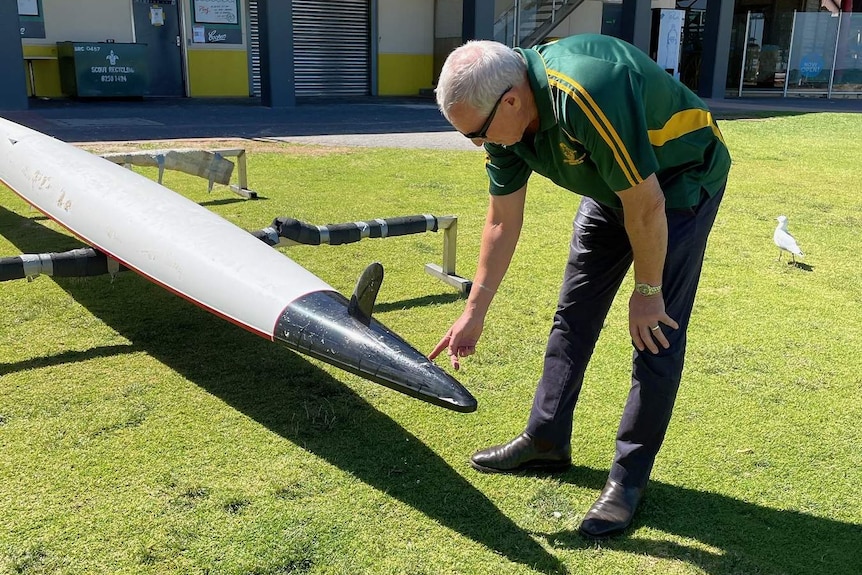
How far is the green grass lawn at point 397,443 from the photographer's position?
100 inches

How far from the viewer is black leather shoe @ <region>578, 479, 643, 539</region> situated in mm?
2629

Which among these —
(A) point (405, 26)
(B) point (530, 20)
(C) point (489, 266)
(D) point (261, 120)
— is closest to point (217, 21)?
(A) point (405, 26)

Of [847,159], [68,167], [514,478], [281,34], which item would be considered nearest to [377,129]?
[281,34]

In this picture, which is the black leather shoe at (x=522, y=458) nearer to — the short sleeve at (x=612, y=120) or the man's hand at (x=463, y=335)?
the man's hand at (x=463, y=335)

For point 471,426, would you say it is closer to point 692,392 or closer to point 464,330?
point 464,330

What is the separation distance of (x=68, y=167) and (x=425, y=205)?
3638mm

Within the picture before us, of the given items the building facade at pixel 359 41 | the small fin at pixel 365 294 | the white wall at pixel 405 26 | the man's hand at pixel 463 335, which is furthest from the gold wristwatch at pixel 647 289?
the white wall at pixel 405 26

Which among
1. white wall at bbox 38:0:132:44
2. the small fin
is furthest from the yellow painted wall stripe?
white wall at bbox 38:0:132:44

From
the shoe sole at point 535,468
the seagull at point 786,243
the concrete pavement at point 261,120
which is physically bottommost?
the shoe sole at point 535,468

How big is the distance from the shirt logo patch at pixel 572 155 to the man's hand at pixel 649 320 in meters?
0.45

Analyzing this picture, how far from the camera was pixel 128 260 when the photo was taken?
393 cm

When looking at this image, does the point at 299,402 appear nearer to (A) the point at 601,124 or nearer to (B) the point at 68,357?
(B) the point at 68,357

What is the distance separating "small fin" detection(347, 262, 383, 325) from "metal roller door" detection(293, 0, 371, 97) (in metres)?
20.0

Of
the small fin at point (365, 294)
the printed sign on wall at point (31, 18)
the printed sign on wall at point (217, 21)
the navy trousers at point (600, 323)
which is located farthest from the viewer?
the printed sign on wall at point (217, 21)
